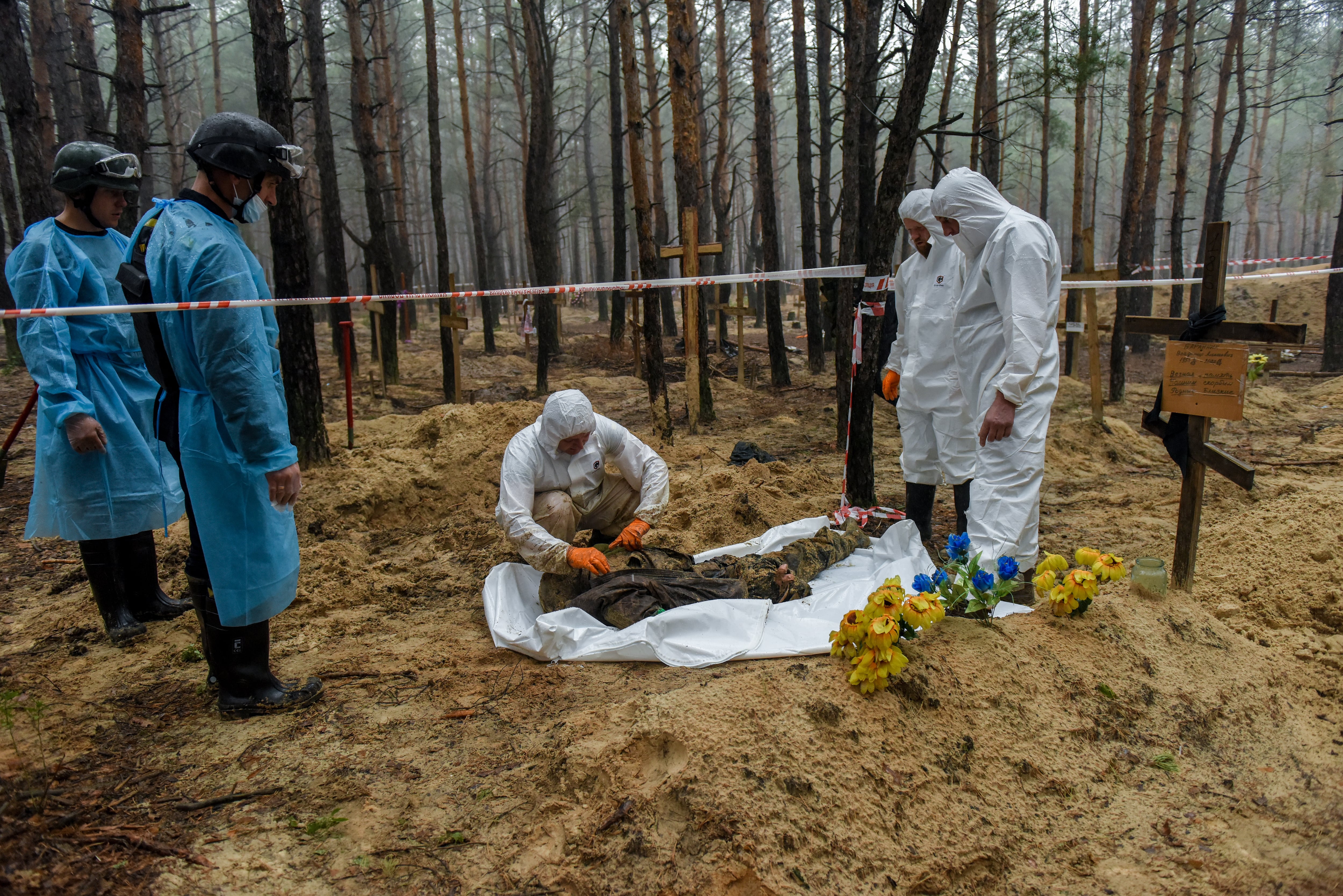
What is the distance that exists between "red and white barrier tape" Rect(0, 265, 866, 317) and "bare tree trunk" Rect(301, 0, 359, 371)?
7.05 metres

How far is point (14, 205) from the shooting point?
13.8 m

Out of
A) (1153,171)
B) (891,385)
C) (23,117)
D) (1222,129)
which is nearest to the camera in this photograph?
(891,385)

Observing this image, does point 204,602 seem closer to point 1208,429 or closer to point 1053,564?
point 1053,564

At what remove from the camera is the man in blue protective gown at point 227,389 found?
2.52m

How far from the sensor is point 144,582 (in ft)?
12.7

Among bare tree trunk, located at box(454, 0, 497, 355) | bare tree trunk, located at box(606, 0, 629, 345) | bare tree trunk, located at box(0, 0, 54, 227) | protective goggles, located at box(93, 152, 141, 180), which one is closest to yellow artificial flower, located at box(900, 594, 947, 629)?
protective goggles, located at box(93, 152, 141, 180)

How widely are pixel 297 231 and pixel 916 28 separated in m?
4.78

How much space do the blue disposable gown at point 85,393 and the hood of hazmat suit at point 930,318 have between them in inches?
146

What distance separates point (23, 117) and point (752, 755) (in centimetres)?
1119

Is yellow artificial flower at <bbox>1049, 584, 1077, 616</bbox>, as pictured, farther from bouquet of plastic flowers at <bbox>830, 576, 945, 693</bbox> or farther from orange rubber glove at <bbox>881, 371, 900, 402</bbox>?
orange rubber glove at <bbox>881, 371, 900, 402</bbox>

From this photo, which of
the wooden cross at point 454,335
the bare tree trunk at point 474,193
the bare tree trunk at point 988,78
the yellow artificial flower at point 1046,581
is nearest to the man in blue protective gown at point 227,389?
the yellow artificial flower at point 1046,581

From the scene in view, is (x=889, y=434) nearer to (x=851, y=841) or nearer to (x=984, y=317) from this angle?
(x=984, y=317)

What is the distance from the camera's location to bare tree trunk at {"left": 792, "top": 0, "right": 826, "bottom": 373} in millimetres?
12055

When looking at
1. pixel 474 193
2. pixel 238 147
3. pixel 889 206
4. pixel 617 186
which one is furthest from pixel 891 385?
pixel 474 193
